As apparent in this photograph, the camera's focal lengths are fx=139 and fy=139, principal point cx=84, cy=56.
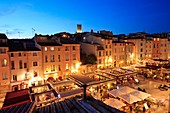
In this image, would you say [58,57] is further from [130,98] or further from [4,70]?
[130,98]

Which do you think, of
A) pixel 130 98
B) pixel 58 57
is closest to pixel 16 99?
pixel 130 98

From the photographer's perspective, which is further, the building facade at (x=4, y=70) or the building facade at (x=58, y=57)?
the building facade at (x=58, y=57)

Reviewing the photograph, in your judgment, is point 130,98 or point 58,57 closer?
point 130,98

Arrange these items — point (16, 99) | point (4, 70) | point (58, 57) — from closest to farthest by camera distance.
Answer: point (16, 99)
point (4, 70)
point (58, 57)

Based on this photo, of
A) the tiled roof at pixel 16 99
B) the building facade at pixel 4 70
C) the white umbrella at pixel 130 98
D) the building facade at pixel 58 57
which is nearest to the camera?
the tiled roof at pixel 16 99

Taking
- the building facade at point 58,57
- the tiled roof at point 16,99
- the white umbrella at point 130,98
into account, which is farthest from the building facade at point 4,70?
the white umbrella at point 130,98

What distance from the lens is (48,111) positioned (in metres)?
6.14

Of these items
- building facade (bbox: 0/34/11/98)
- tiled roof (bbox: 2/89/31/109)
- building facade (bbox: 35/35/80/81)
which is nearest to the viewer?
tiled roof (bbox: 2/89/31/109)

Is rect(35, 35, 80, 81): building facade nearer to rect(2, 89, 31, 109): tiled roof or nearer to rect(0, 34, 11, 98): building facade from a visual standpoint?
rect(0, 34, 11, 98): building facade

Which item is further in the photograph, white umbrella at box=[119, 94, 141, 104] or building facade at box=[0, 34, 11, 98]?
building facade at box=[0, 34, 11, 98]

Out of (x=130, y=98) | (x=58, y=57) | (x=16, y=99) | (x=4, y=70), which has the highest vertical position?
(x=58, y=57)

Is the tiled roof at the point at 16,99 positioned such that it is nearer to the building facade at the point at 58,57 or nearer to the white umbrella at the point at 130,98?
the building facade at the point at 58,57

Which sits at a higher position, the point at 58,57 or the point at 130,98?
the point at 58,57

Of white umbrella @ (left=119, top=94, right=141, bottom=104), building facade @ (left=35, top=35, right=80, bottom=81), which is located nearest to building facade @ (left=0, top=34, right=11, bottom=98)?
building facade @ (left=35, top=35, right=80, bottom=81)
